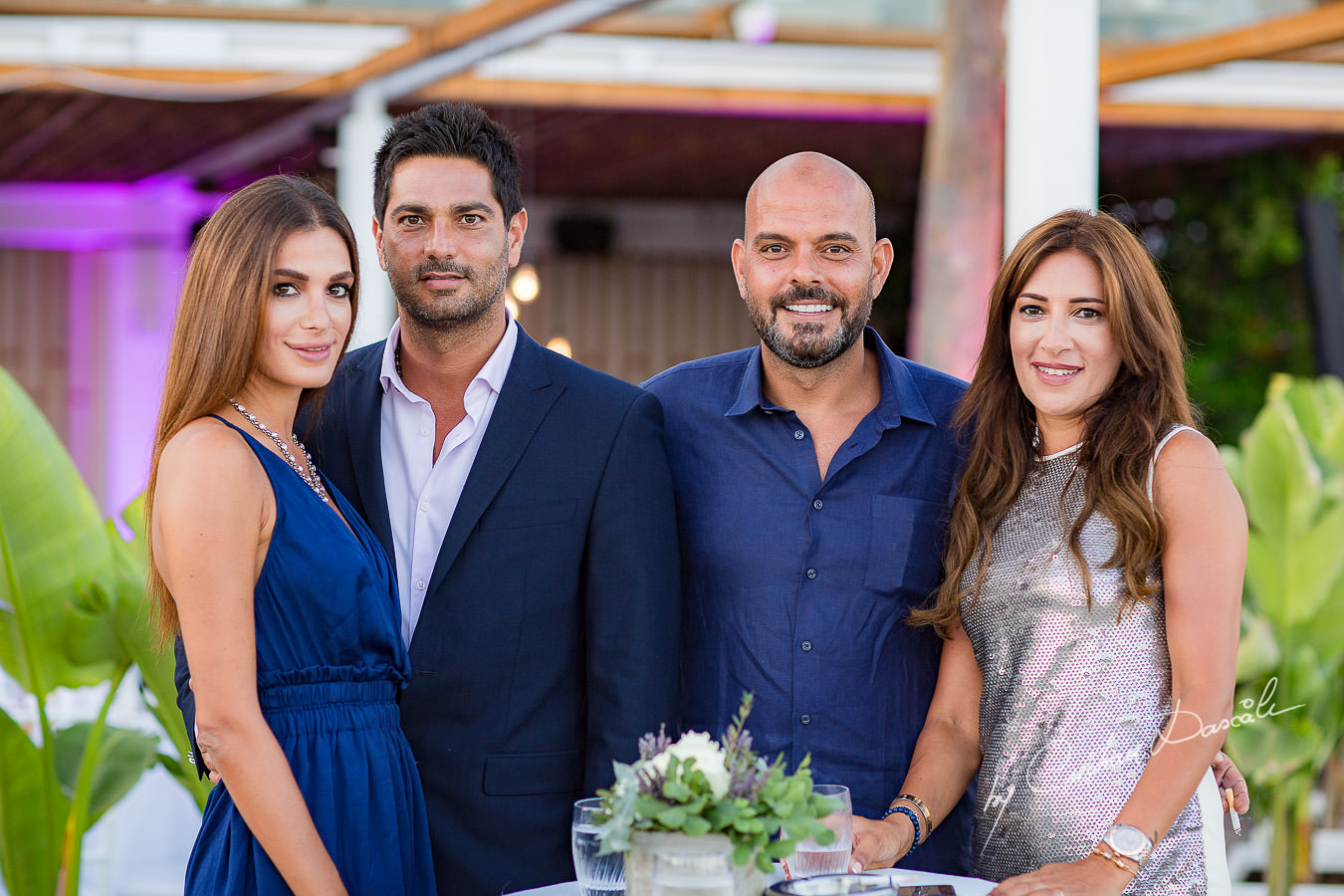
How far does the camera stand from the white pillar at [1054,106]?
140 inches

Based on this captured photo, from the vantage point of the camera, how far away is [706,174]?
31.5 ft

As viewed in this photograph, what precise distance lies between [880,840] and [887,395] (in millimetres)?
853

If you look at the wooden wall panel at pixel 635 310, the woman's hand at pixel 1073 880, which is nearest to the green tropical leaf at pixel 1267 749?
the woman's hand at pixel 1073 880

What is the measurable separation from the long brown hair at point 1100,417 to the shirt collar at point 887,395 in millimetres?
118

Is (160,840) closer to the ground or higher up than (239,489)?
closer to the ground

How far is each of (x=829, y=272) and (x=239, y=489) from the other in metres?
1.13

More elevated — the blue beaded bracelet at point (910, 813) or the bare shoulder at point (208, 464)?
the bare shoulder at point (208, 464)

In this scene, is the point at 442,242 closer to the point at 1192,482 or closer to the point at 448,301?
the point at 448,301

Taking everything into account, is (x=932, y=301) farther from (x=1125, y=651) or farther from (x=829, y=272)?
(x=1125, y=651)

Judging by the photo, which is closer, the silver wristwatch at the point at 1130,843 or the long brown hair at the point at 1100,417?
the silver wristwatch at the point at 1130,843

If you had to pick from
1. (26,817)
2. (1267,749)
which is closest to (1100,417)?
(1267,749)

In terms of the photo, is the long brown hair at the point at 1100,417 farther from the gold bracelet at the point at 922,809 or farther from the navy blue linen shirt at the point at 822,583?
the gold bracelet at the point at 922,809

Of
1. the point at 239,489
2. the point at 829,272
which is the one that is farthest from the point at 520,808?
the point at 829,272

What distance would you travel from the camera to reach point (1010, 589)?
2189mm
